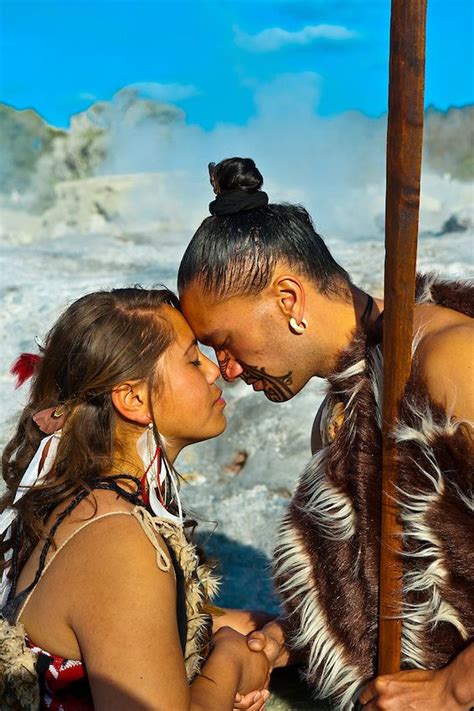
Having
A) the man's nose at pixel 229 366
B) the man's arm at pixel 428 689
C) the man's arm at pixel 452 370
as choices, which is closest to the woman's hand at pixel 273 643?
the man's arm at pixel 428 689

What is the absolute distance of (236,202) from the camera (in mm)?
2227

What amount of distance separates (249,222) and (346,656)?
1.19 metres

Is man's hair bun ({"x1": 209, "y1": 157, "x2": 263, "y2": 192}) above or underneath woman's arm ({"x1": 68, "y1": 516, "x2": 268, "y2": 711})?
above

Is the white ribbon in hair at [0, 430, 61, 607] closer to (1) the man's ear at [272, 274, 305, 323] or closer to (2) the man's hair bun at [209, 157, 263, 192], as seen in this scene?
(1) the man's ear at [272, 274, 305, 323]

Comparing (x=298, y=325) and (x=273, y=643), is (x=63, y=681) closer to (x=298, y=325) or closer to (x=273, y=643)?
(x=273, y=643)

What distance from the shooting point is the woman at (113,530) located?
1684mm

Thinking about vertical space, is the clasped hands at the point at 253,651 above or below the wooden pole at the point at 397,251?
below

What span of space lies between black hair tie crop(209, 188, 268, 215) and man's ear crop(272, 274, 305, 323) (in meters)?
0.21

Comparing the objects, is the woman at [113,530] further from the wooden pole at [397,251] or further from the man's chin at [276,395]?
→ the wooden pole at [397,251]

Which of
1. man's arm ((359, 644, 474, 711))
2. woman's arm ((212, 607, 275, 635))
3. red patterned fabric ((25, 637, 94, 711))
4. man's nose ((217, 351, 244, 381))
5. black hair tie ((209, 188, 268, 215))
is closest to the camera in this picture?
red patterned fabric ((25, 637, 94, 711))

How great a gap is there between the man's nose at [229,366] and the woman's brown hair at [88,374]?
0.33m

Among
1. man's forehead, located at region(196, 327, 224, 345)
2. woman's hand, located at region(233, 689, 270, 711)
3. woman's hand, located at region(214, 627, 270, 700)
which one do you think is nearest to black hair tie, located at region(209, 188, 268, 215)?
man's forehead, located at region(196, 327, 224, 345)

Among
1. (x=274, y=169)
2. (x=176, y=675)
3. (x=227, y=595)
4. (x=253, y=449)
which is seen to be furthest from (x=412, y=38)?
(x=274, y=169)

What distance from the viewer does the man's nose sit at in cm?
240
